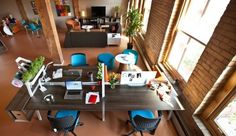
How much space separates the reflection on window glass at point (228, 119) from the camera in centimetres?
188

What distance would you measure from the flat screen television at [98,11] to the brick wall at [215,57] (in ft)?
25.2

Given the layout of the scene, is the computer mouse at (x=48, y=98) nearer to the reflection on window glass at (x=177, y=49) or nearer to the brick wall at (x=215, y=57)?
the brick wall at (x=215, y=57)

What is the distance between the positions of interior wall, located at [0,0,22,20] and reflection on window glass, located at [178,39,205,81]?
996 centimetres

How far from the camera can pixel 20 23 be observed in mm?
8516

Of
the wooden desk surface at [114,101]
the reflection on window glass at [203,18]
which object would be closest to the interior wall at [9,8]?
the wooden desk surface at [114,101]

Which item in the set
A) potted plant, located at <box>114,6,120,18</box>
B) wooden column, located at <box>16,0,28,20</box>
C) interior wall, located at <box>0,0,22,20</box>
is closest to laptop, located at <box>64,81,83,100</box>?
potted plant, located at <box>114,6,120,18</box>

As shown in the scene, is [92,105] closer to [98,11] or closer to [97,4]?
[98,11]

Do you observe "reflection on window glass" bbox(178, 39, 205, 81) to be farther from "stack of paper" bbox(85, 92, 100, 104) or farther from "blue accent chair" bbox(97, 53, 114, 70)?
"blue accent chair" bbox(97, 53, 114, 70)

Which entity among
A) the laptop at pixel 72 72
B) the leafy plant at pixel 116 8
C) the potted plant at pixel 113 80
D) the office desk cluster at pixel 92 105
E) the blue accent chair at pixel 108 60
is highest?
the leafy plant at pixel 116 8

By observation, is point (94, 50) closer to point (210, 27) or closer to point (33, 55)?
point (33, 55)

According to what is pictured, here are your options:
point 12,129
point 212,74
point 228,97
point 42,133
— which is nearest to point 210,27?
point 212,74

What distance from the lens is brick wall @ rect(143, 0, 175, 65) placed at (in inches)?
132

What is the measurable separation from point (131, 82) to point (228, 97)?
1.59 m

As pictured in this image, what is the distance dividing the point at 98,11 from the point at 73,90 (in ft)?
23.9
